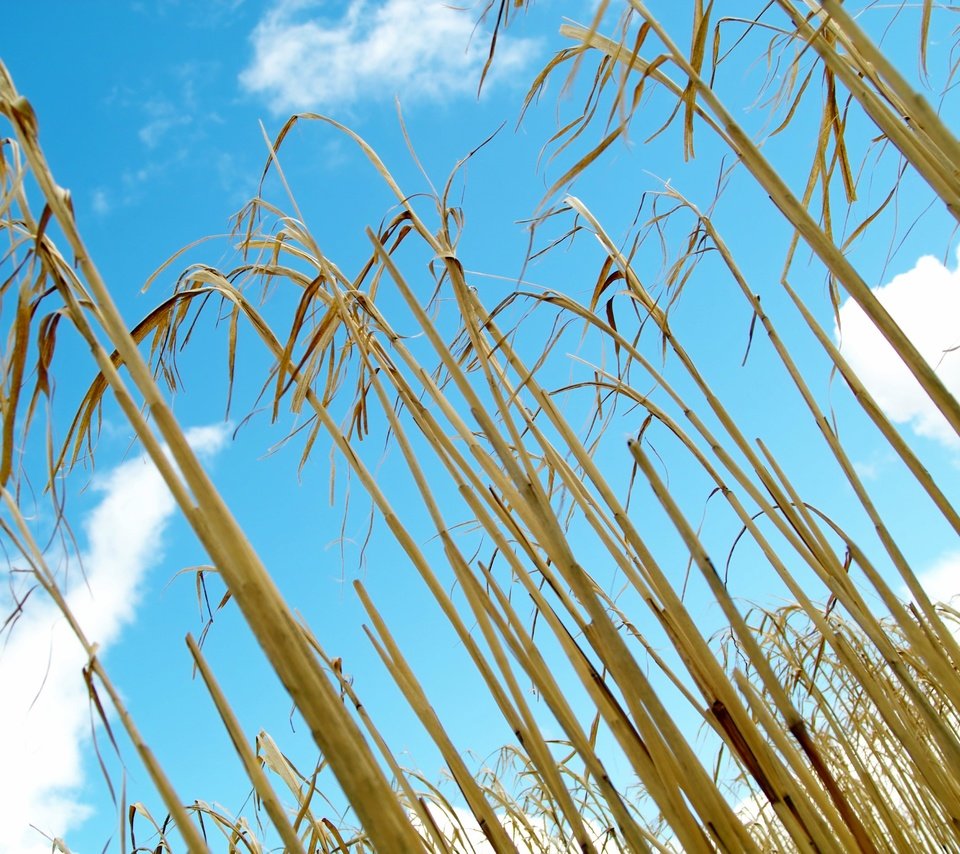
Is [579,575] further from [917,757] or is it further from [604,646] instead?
[917,757]

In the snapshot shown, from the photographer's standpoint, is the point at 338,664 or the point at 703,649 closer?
the point at 703,649

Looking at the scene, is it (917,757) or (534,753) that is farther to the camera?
(917,757)

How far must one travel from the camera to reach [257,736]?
1.07m

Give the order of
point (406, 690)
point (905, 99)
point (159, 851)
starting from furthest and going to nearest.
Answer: point (159, 851) → point (406, 690) → point (905, 99)

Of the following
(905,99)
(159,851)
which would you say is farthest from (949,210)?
(159,851)

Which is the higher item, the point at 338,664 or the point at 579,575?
the point at 338,664

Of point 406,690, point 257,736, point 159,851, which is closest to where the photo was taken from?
point 406,690

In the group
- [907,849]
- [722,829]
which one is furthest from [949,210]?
[907,849]

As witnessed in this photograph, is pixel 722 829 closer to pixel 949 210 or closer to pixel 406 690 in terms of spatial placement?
pixel 406 690

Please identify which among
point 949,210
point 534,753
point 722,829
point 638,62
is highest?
point 638,62

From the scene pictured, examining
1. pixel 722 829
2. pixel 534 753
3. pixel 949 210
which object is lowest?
pixel 722 829

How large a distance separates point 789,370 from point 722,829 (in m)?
0.48

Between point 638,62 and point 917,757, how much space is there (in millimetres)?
655

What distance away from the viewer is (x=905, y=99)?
52 cm
